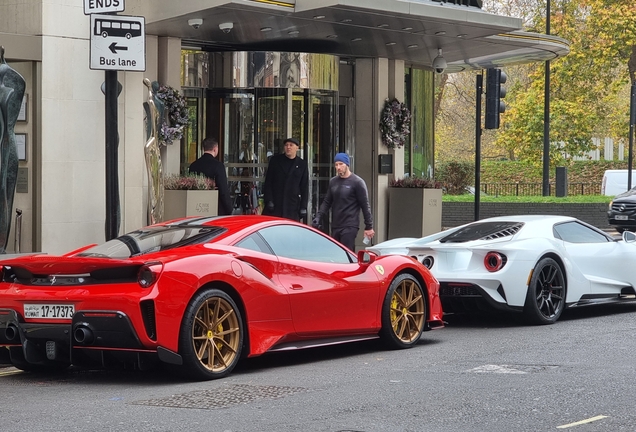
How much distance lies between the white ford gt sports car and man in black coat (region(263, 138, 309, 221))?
3.43m

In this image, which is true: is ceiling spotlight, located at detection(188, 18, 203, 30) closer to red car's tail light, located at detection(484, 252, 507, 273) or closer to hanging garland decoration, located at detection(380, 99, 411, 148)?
hanging garland decoration, located at detection(380, 99, 411, 148)

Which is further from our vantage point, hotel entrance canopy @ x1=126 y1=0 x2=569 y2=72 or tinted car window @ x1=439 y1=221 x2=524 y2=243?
hotel entrance canopy @ x1=126 y1=0 x2=569 y2=72

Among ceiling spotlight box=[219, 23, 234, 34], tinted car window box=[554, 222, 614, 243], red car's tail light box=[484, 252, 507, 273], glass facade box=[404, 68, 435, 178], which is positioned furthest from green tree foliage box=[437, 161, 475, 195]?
red car's tail light box=[484, 252, 507, 273]

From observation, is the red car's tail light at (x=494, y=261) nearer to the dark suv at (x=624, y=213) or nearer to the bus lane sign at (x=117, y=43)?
the bus lane sign at (x=117, y=43)

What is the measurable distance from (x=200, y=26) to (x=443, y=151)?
175ft

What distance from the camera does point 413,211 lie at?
67.1 ft

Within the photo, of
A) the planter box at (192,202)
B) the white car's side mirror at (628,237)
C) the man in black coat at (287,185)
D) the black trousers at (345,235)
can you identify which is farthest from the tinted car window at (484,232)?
the planter box at (192,202)

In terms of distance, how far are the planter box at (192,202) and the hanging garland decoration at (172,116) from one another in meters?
1.45

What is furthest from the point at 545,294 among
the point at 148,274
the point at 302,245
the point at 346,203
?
the point at 148,274

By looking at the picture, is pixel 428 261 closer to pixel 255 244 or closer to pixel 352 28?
pixel 255 244

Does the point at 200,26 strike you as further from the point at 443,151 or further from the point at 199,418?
the point at 443,151

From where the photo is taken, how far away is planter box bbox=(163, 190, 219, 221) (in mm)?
15859

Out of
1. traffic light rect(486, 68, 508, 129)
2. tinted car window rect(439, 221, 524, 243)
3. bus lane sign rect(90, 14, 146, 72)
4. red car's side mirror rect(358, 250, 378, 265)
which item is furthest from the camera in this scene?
traffic light rect(486, 68, 508, 129)

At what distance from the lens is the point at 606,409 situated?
7145mm
